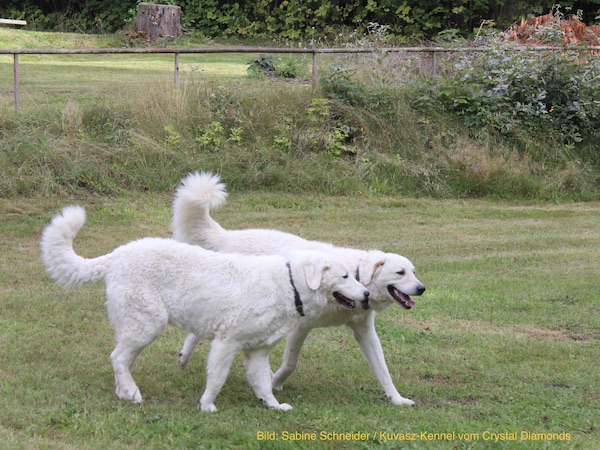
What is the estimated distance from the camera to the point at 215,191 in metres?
7.23

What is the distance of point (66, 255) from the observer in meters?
6.12

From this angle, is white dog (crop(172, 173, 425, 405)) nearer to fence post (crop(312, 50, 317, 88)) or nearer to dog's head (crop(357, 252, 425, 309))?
dog's head (crop(357, 252, 425, 309))

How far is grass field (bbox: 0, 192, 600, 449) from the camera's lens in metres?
5.39

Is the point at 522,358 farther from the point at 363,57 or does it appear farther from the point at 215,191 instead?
the point at 363,57

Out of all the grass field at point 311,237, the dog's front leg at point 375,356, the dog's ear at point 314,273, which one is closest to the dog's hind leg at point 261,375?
Answer: the grass field at point 311,237

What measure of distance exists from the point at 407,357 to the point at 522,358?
0.97 m

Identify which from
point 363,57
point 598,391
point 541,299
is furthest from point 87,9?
point 598,391

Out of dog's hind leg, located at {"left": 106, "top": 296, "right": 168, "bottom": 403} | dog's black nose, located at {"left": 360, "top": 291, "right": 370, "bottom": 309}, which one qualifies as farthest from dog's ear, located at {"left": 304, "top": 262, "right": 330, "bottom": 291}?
dog's hind leg, located at {"left": 106, "top": 296, "right": 168, "bottom": 403}

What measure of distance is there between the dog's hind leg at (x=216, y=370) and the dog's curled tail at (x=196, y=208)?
1.58 meters

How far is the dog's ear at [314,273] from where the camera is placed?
599 centimetres

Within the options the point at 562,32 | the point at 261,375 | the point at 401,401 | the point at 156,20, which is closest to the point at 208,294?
the point at 261,375

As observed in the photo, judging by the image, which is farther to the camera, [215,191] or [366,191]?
[366,191]

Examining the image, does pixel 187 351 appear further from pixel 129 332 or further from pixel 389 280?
pixel 389 280

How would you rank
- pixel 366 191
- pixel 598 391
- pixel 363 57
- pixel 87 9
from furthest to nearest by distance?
pixel 87 9 → pixel 363 57 → pixel 366 191 → pixel 598 391
